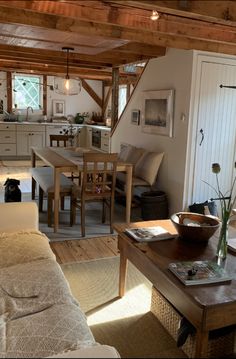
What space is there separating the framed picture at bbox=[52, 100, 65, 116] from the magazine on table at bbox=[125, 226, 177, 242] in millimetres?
7451

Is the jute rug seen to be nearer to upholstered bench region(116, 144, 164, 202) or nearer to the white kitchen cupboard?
upholstered bench region(116, 144, 164, 202)

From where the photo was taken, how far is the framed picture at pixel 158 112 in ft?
14.5

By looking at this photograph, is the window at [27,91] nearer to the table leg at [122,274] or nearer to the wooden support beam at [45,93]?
the wooden support beam at [45,93]

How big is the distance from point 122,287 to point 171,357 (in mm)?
718

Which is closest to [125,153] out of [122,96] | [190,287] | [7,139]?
[190,287]

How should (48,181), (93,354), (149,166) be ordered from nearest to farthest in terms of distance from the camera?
(93,354), (48,181), (149,166)

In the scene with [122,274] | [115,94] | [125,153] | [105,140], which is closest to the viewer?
[122,274]

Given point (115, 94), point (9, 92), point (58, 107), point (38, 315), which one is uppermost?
point (9, 92)

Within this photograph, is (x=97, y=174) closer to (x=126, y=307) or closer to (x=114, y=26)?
(x=114, y=26)

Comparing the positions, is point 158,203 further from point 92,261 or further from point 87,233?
point 92,261

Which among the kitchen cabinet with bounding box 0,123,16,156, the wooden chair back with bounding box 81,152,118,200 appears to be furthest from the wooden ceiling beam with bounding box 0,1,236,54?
the kitchen cabinet with bounding box 0,123,16,156

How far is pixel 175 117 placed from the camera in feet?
14.2

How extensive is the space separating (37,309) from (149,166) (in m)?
3.19

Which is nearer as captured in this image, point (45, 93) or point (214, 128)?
point (214, 128)
